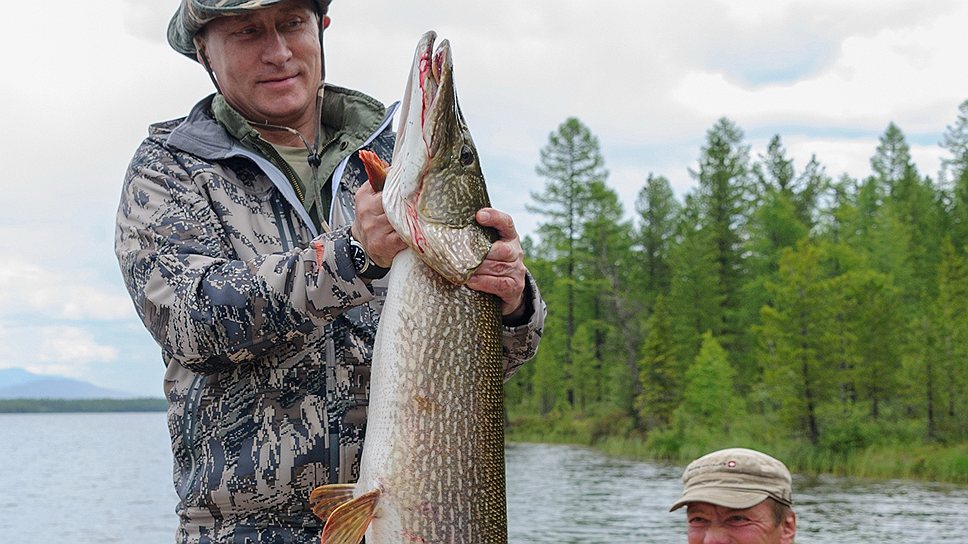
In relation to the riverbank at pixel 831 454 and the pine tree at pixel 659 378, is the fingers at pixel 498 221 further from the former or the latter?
the pine tree at pixel 659 378

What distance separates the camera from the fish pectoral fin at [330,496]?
2658 mm

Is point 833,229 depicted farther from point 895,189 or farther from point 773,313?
point 773,313

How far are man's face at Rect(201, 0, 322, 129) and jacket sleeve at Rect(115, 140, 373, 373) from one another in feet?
1.66

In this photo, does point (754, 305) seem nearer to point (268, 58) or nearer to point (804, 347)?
point (804, 347)

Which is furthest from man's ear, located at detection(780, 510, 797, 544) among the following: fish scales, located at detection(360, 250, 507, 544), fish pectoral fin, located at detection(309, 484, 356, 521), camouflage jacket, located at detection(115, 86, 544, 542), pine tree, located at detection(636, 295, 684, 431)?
pine tree, located at detection(636, 295, 684, 431)

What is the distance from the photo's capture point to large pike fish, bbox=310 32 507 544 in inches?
104

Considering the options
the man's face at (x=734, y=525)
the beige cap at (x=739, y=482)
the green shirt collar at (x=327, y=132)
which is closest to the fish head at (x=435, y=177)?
the green shirt collar at (x=327, y=132)

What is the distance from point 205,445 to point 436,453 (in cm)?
67

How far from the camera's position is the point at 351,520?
101 inches

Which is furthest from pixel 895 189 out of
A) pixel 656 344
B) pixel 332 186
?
pixel 332 186

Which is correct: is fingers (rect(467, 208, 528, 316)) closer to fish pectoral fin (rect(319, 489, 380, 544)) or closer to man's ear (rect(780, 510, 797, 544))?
fish pectoral fin (rect(319, 489, 380, 544))

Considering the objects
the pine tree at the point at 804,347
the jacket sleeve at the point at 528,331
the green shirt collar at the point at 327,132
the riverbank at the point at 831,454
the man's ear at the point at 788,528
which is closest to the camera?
the jacket sleeve at the point at 528,331

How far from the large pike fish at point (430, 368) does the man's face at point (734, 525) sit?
2963 mm

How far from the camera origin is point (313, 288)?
2.60m
